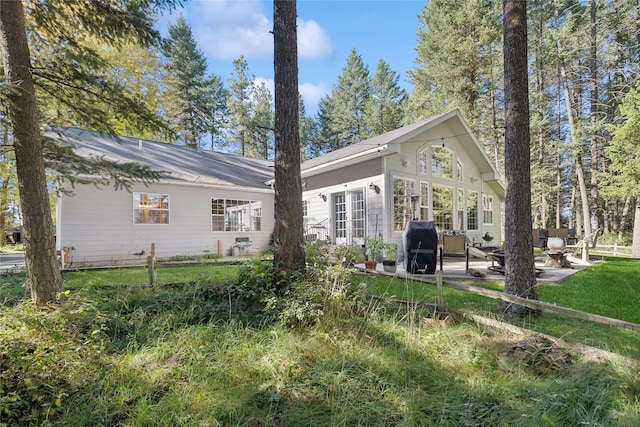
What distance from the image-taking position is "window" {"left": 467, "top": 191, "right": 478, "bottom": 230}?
1347 centimetres

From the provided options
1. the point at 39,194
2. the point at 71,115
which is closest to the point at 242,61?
the point at 71,115

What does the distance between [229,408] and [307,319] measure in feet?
4.42

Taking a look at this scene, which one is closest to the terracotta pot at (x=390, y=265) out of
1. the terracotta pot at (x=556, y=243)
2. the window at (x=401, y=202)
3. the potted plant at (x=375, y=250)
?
the potted plant at (x=375, y=250)

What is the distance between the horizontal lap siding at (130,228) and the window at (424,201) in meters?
6.77

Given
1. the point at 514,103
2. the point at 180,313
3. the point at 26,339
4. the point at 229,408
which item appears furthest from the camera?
the point at 514,103

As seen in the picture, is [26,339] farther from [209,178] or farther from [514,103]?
[209,178]

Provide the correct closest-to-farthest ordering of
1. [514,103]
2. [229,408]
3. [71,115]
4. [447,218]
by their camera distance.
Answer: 1. [229,408]
2. [514,103]
3. [71,115]
4. [447,218]

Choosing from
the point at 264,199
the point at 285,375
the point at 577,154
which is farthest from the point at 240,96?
the point at 285,375

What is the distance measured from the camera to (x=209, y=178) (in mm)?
11766

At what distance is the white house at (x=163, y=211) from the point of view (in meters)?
9.20

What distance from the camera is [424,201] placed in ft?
37.3

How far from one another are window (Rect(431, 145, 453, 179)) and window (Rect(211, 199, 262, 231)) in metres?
7.78

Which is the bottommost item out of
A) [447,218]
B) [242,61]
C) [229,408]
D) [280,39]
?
[229,408]

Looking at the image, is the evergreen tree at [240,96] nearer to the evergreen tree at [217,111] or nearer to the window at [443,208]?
the evergreen tree at [217,111]
